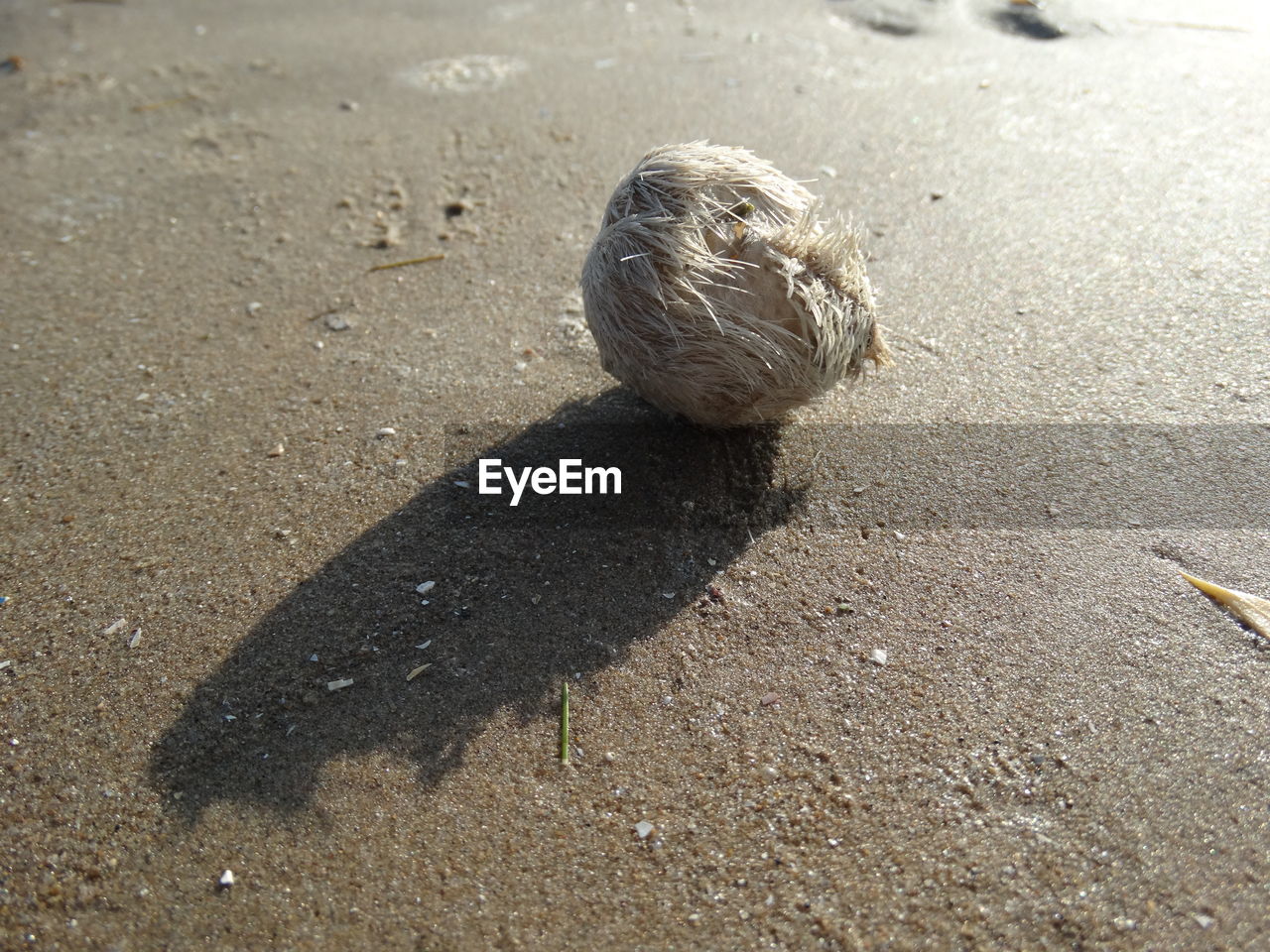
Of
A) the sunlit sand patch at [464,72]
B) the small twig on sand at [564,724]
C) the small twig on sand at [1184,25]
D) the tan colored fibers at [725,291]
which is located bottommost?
the small twig on sand at [564,724]

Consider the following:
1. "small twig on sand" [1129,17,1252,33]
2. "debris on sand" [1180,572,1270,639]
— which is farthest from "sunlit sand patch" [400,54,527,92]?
"debris on sand" [1180,572,1270,639]

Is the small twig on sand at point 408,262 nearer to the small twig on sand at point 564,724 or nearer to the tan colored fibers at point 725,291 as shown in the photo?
the tan colored fibers at point 725,291

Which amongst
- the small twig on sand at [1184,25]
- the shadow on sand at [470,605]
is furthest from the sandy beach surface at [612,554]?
the small twig on sand at [1184,25]

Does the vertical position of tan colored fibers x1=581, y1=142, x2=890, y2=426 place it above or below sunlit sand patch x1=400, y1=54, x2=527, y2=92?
above

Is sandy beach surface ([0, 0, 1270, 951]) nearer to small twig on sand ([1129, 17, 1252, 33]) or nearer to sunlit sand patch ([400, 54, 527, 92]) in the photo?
sunlit sand patch ([400, 54, 527, 92])

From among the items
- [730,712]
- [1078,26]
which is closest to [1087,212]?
[1078,26]

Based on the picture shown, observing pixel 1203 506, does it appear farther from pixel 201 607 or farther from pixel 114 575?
pixel 114 575
